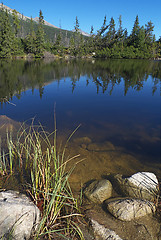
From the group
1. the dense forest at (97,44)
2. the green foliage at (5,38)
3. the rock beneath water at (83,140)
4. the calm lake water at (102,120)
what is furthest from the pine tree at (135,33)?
the rock beneath water at (83,140)

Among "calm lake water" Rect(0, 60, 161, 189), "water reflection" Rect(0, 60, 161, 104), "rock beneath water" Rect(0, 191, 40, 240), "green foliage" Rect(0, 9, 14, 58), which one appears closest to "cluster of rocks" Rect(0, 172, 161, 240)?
"rock beneath water" Rect(0, 191, 40, 240)

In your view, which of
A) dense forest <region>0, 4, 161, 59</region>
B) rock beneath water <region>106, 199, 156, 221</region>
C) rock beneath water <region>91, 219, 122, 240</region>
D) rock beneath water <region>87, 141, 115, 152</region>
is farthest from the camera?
dense forest <region>0, 4, 161, 59</region>

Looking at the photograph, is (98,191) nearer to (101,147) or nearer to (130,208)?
(130,208)

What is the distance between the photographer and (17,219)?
228cm

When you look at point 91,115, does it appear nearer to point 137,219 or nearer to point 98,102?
point 98,102

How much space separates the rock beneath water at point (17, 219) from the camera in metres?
2.16

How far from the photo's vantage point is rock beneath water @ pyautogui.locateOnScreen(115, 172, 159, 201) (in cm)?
327

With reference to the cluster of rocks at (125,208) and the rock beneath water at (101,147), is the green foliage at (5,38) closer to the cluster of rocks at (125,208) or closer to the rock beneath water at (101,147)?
the rock beneath water at (101,147)

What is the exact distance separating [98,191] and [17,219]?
1715 mm

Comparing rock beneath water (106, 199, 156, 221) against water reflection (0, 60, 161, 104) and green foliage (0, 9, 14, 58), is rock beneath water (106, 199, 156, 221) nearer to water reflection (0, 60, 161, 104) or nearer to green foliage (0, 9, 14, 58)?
water reflection (0, 60, 161, 104)

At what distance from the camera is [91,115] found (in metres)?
8.26

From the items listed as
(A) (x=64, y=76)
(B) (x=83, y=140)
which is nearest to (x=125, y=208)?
(B) (x=83, y=140)

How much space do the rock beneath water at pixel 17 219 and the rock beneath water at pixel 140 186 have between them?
6.60ft

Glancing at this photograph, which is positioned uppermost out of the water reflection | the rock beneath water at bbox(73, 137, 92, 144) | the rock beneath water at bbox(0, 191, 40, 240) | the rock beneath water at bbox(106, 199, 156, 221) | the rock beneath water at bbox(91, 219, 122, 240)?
the water reflection
